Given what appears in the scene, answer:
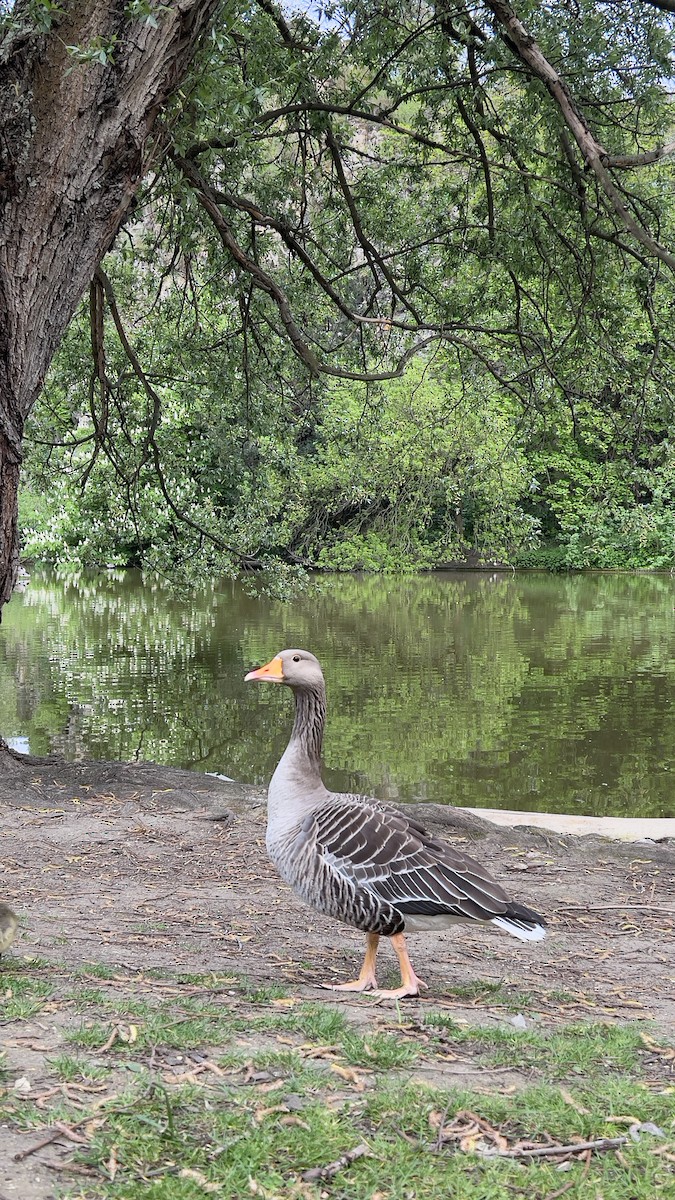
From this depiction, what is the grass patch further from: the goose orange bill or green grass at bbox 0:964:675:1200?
the goose orange bill

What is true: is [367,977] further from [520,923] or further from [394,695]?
[394,695]

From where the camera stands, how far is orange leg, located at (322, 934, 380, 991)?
4.59m

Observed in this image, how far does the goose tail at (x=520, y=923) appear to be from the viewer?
14.5 feet

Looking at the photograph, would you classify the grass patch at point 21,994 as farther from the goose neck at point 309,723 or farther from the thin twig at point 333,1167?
the goose neck at point 309,723

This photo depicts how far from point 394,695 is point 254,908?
1110 cm

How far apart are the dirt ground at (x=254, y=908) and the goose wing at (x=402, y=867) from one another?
0.46 metres

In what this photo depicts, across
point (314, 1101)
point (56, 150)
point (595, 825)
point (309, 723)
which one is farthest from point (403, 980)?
point (595, 825)

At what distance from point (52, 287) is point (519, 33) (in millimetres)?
3388

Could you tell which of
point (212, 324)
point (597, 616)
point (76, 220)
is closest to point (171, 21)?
point (76, 220)

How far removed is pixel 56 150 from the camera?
14.6 ft

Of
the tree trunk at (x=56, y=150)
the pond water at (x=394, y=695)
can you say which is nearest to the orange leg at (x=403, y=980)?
the tree trunk at (x=56, y=150)

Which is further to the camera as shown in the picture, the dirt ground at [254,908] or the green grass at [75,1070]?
the dirt ground at [254,908]

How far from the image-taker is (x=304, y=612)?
30.2 m

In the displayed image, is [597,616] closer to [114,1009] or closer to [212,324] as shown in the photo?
[212,324]
